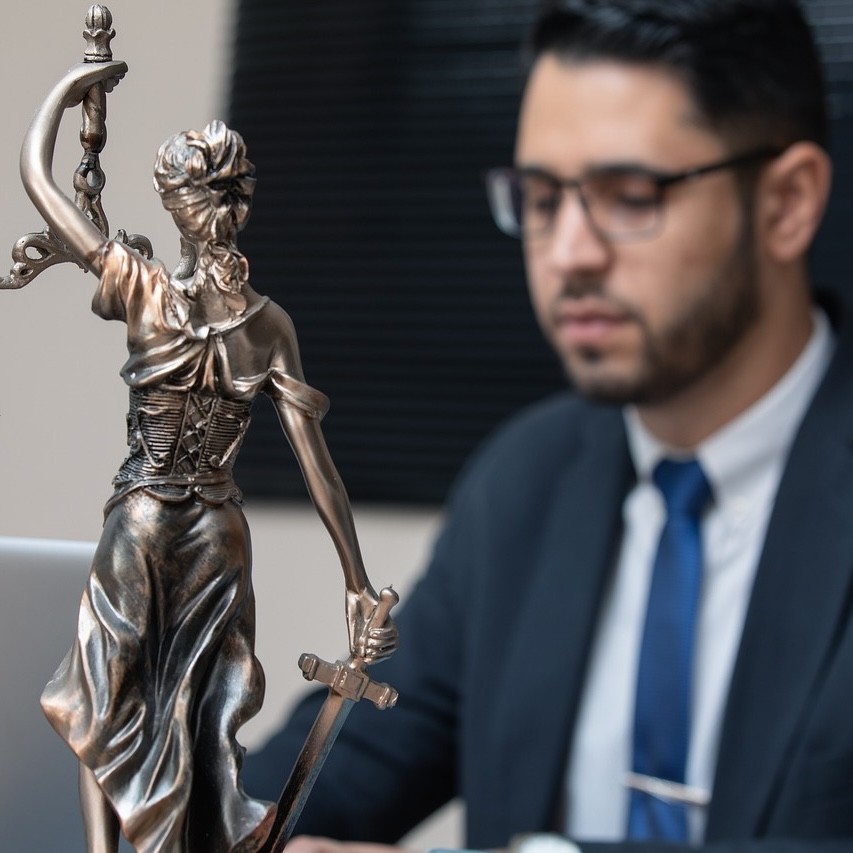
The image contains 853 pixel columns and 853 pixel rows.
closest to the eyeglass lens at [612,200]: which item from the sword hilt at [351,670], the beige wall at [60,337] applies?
the beige wall at [60,337]

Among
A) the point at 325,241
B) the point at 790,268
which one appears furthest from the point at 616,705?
the point at 325,241

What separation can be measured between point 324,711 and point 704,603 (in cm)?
104

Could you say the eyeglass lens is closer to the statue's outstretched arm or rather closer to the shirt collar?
the shirt collar

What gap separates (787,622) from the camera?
4.57ft

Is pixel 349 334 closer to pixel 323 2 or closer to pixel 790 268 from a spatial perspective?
pixel 323 2

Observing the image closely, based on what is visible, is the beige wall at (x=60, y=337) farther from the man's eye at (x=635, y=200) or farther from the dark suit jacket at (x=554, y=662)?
the man's eye at (x=635, y=200)

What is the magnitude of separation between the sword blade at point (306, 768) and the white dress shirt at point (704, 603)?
98 centimetres

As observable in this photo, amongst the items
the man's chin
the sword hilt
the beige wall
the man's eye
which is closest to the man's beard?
the man's chin

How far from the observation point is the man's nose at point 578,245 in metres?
1.41

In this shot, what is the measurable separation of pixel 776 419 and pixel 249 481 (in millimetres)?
1112

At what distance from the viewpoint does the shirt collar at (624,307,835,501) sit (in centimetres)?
151

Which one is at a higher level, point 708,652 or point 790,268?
point 790,268

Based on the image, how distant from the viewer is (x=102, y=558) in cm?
49

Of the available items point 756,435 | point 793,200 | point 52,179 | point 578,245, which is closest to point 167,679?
point 52,179
